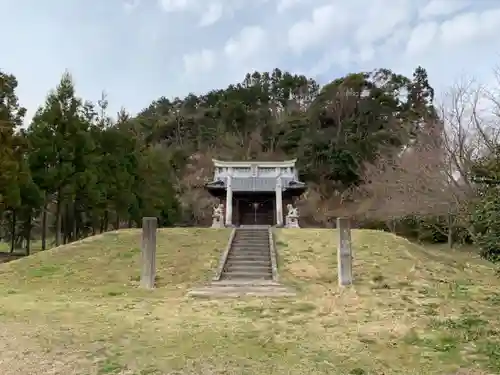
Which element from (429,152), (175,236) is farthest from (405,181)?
(175,236)

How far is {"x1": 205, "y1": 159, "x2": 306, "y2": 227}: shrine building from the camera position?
958 inches

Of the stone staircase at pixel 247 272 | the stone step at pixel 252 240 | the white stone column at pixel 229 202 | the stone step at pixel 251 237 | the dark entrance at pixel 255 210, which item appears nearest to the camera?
the stone staircase at pixel 247 272

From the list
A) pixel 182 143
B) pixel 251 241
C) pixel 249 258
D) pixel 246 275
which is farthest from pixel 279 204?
pixel 182 143

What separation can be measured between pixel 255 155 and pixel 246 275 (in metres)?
31.1

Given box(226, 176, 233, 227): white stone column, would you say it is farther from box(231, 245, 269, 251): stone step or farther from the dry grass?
the dry grass

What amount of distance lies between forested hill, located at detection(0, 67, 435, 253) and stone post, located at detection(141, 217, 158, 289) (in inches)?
314

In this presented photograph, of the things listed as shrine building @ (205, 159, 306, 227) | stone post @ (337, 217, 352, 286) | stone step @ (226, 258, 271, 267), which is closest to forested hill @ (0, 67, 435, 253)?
shrine building @ (205, 159, 306, 227)

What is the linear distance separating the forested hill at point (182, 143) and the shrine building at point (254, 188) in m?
4.78

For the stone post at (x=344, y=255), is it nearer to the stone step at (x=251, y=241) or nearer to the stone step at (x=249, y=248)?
the stone step at (x=249, y=248)

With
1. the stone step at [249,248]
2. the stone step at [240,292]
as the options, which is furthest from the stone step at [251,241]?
the stone step at [240,292]

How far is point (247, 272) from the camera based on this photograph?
41.6 ft

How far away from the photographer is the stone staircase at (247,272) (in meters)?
10.6

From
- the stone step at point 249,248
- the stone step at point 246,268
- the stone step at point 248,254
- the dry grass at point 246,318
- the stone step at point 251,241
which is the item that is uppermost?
the stone step at point 251,241

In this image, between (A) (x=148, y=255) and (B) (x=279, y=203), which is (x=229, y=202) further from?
(A) (x=148, y=255)
